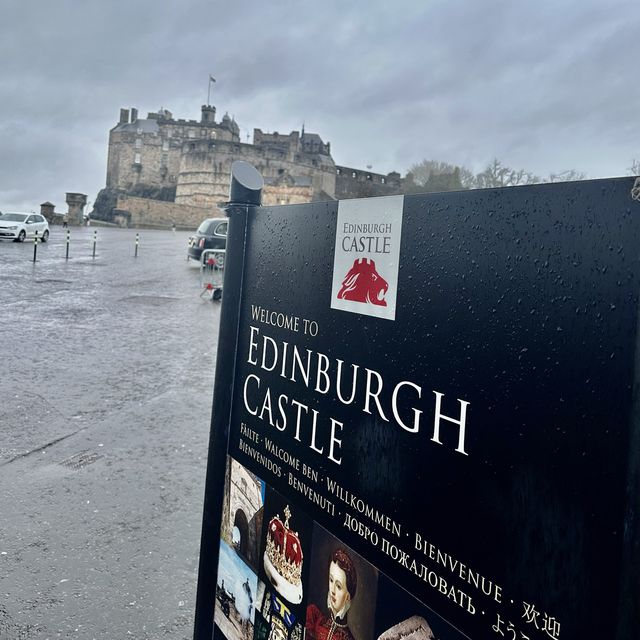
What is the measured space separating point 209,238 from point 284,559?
17.9 m

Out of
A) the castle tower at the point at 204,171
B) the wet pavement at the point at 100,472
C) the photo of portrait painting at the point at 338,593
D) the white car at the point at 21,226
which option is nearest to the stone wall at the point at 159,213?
the castle tower at the point at 204,171

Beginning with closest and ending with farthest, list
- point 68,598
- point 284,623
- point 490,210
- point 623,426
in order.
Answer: point 623,426 < point 490,210 < point 284,623 < point 68,598

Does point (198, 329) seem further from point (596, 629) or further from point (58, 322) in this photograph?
point (596, 629)

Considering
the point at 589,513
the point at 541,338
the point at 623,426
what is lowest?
the point at 589,513

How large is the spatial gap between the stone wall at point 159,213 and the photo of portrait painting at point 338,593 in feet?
199

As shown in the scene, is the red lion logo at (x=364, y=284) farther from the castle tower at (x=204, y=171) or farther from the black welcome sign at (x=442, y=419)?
the castle tower at (x=204, y=171)

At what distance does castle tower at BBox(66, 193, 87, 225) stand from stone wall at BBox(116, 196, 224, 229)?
49.0 feet

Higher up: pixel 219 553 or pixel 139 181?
pixel 139 181

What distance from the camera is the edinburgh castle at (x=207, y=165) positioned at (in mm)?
72000

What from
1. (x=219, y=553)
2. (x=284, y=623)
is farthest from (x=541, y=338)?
(x=219, y=553)

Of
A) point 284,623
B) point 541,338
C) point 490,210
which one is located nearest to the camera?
point 541,338

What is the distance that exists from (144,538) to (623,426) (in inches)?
120

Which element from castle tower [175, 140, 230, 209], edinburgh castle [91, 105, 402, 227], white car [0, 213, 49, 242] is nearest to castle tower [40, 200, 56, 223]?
white car [0, 213, 49, 242]

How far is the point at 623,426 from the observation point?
1151 millimetres
